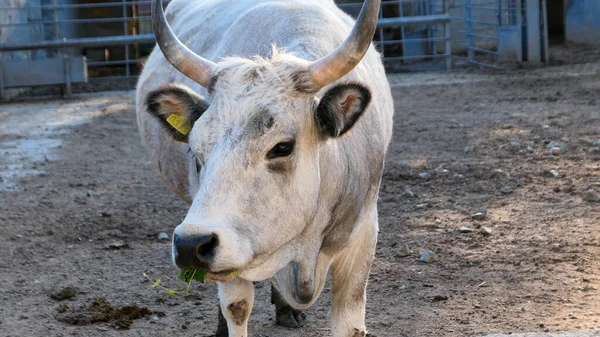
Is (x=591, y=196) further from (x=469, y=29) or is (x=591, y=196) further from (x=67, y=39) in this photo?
(x=67, y=39)

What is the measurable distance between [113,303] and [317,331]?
1.23 metres

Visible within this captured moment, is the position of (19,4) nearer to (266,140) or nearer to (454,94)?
(454,94)

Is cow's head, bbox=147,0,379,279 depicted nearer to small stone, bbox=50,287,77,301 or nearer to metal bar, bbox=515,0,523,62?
small stone, bbox=50,287,77,301

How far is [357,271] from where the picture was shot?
13.8ft

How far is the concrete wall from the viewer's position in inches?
620

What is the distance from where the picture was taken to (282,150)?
3383 mm

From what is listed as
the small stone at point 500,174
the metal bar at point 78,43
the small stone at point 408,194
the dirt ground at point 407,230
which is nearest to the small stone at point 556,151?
the dirt ground at point 407,230

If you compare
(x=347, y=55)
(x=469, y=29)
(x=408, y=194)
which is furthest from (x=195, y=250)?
(x=469, y=29)

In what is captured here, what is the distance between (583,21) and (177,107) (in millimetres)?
13418

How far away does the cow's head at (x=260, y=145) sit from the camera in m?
3.15

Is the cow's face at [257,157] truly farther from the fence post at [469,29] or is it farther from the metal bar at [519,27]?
the fence post at [469,29]

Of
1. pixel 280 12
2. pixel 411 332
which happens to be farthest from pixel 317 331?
pixel 280 12

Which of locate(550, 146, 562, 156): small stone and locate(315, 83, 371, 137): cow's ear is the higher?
locate(315, 83, 371, 137): cow's ear

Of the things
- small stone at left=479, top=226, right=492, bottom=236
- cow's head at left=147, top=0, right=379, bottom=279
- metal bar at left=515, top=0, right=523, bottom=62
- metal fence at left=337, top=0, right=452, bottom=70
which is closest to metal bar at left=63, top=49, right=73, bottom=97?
metal fence at left=337, top=0, right=452, bottom=70
